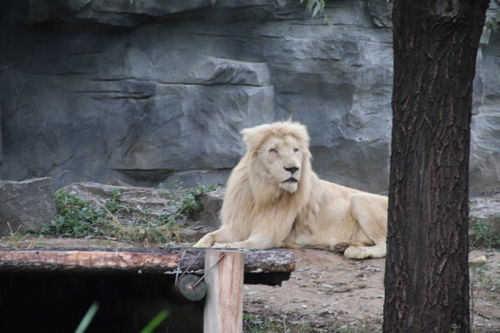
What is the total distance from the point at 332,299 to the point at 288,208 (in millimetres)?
→ 1868

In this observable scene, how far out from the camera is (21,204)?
9.31 m

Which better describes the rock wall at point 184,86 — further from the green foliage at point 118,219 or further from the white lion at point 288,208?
the white lion at point 288,208

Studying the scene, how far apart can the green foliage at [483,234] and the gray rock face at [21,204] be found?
15.0 ft

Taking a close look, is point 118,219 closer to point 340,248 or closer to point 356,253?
point 340,248

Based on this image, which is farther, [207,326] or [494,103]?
[494,103]

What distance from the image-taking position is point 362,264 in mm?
8562

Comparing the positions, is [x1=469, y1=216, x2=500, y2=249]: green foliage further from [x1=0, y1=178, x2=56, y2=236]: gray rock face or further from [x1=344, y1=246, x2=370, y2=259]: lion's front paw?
[x1=0, y1=178, x2=56, y2=236]: gray rock face

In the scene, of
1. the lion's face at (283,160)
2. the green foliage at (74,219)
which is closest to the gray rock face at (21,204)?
the green foliage at (74,219)

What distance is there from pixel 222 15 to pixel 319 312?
628cm

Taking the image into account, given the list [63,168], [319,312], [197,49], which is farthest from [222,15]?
[319,312]

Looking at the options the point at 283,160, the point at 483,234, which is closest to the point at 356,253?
the point at 283,160

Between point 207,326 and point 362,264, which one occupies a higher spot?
point 207,326

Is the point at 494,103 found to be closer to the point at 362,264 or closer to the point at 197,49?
the point at 197,49

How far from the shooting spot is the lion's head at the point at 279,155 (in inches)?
335
